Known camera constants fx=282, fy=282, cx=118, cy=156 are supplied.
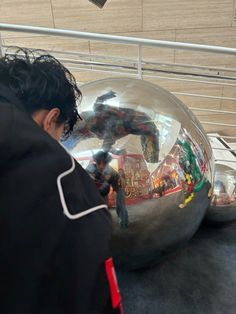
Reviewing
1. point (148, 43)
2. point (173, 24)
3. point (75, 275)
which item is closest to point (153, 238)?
point (75, 275)

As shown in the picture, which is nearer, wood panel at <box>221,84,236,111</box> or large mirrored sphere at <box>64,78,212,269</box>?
large mirrored sphere at <box>64,78,212,269</box>

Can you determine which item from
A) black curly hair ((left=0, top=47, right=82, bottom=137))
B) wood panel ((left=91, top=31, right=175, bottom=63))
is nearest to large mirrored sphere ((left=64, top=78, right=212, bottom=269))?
black curly hair ((left=0, top=47, right=82, bottom=137))

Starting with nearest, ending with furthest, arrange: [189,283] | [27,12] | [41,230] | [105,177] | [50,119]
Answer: [41,230] → [50,119] → [105,177] → [189,283] → [27,12]

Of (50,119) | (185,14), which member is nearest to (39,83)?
(50,119)

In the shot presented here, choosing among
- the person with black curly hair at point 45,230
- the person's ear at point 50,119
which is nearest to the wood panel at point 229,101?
the person's ear at point 50,119

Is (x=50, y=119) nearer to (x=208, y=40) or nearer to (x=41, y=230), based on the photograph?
(x=41, y=230)

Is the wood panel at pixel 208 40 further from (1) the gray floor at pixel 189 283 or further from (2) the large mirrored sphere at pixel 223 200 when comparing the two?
(1) the gray floor at pixel 189 283

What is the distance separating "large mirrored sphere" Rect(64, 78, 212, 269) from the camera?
61cm

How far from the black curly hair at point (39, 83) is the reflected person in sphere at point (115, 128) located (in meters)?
0.10

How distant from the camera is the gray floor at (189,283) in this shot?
2.34 feet

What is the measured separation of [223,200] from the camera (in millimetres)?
889

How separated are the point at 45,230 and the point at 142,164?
13.5 inches

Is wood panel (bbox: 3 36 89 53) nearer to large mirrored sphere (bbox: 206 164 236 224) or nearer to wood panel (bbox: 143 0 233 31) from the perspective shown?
wood panel (bbox: 143 0 233 31)

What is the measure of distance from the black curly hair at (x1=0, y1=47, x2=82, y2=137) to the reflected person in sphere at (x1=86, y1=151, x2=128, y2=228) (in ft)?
0.37
